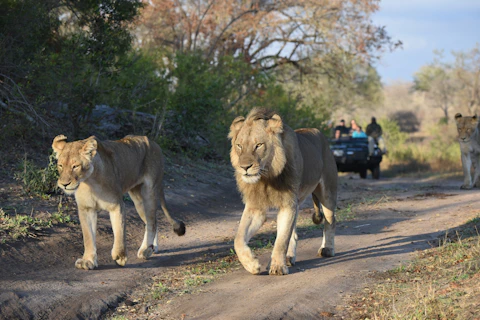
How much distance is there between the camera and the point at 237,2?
23.4 metres

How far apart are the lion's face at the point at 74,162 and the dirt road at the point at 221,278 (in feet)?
2.85

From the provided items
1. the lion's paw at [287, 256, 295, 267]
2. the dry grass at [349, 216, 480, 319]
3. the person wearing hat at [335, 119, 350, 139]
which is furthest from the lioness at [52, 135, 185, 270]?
the person wearing hat at [335, 119, 350, 139]

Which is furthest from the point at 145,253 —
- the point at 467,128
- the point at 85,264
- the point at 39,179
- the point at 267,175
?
the point at 467,128

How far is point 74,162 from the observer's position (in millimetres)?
5812

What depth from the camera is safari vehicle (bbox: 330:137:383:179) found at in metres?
19.2

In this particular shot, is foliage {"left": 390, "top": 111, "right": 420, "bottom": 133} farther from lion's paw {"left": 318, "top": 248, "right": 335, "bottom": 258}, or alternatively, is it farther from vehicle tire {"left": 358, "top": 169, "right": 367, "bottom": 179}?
lion's paw {"left": 318, "top": 248, "right": 335, "bottom": 258}

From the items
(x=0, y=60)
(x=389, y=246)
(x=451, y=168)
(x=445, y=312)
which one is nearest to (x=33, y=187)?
(x=0, y=60)

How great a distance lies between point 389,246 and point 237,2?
17.6 m

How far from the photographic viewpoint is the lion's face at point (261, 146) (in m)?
5.58

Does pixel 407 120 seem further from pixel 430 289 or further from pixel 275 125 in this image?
pixel 430 289

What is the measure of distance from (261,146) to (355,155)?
45.9 feet

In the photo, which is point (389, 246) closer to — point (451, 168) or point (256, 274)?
point (256, 274)

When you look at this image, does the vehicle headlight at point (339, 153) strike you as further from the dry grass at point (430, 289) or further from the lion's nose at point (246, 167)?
the lion's nose at point (246, 167)

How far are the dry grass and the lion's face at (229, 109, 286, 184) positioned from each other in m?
1.34
